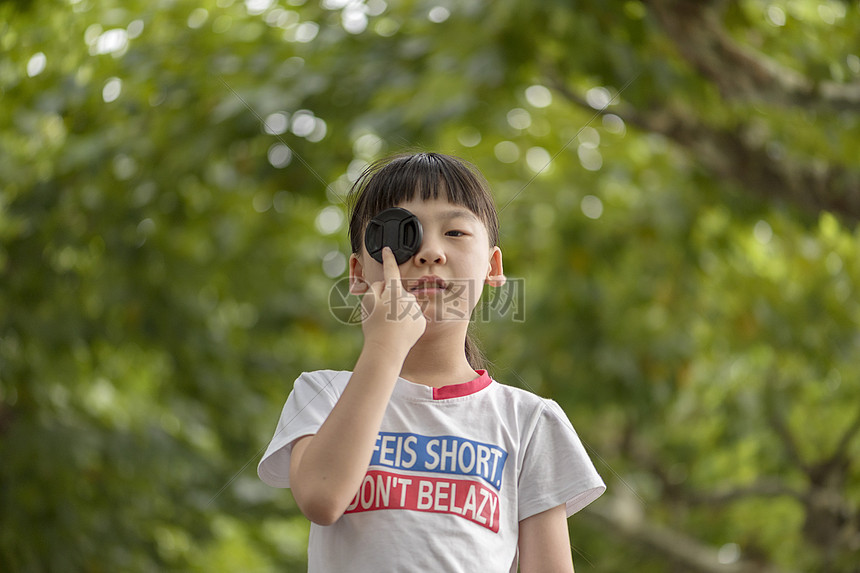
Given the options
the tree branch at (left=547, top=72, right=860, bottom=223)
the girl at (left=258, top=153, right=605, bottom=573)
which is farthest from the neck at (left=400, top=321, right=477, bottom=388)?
the tree branch at (left=547, top=72, right=860, bottom=223)

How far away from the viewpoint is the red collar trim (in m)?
1.14

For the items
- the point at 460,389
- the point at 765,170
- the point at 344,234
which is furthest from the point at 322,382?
the point at 344,234

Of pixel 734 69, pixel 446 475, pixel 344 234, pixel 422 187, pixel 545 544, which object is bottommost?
pixel 344 234

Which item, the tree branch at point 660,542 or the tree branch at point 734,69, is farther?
the tree branch at point 660,542

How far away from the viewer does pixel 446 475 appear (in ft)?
3.53

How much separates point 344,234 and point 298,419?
400cm

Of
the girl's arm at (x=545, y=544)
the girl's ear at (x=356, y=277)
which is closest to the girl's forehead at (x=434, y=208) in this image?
the girl's ear at (x=356, y=277)

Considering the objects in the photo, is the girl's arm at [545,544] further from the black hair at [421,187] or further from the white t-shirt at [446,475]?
the black hair at [421,187]

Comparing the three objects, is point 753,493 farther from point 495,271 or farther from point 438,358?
point 438,358

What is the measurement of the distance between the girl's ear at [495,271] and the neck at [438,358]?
0.38ft

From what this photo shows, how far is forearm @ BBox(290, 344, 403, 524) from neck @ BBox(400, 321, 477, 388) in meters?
0.17

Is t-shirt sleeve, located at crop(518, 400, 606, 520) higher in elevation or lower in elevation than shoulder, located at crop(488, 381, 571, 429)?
lower

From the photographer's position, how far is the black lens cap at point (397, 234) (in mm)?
1100

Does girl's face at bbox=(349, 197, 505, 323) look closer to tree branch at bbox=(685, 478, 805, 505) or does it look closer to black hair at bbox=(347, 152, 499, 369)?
black hair at bbox=(347, 152, 499, 369)
